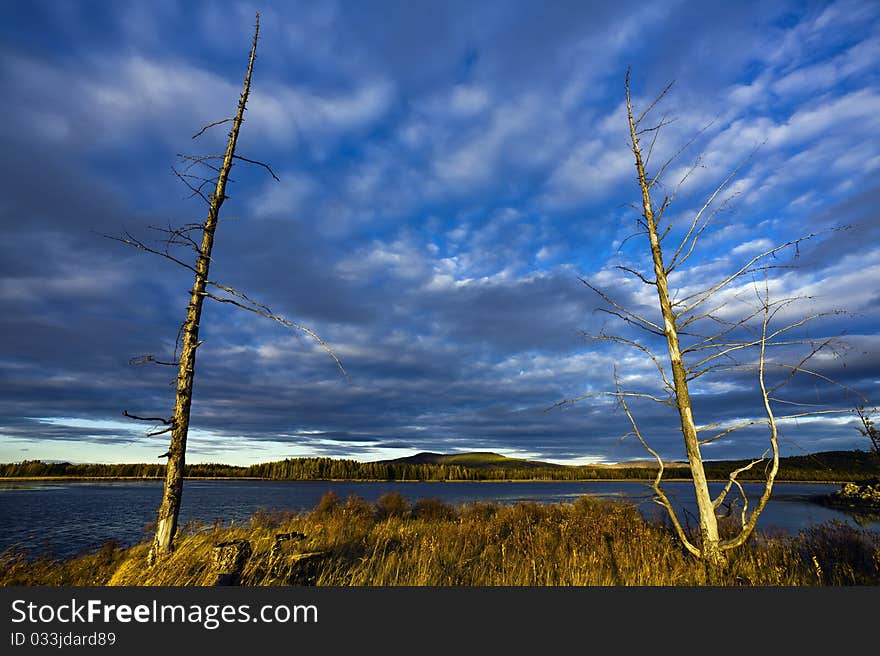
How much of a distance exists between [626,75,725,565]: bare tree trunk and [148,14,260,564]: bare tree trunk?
349 inches

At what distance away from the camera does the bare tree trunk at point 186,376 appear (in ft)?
22.7

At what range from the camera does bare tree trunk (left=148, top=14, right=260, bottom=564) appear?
22.7 ft

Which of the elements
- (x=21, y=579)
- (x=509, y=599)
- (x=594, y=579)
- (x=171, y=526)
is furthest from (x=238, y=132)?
(x=594, y=579)

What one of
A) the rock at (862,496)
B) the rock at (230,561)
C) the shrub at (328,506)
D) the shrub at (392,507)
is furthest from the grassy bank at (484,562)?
the rock at (862,496)

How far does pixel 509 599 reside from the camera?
4.54 metres

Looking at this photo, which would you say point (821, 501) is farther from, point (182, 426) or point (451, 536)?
point (182, 426)

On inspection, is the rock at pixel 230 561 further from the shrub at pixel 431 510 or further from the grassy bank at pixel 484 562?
the shrub at pixel 431 510

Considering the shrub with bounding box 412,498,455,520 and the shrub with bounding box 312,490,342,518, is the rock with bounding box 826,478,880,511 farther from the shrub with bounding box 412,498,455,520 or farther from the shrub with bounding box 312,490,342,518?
the shrub with bounding box 312,490,342,518

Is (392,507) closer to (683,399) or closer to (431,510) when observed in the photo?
(431,510)

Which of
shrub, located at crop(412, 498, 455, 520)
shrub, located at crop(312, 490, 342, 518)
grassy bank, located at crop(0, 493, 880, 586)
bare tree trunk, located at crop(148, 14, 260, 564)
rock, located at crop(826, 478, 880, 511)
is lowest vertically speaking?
rock, located at crop(826, 478, 880, 511)

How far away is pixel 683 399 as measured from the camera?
313 inches

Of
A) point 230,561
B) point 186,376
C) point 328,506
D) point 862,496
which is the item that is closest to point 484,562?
point 230,561

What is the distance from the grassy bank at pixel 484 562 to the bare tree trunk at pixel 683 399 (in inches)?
21.8

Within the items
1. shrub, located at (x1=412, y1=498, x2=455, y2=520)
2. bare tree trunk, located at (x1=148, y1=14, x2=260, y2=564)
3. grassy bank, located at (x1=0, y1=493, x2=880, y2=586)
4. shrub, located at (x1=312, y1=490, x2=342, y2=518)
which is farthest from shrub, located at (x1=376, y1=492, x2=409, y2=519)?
bare tree trunk, located at (x1=148, y1=14, x2=260, y2=564)
